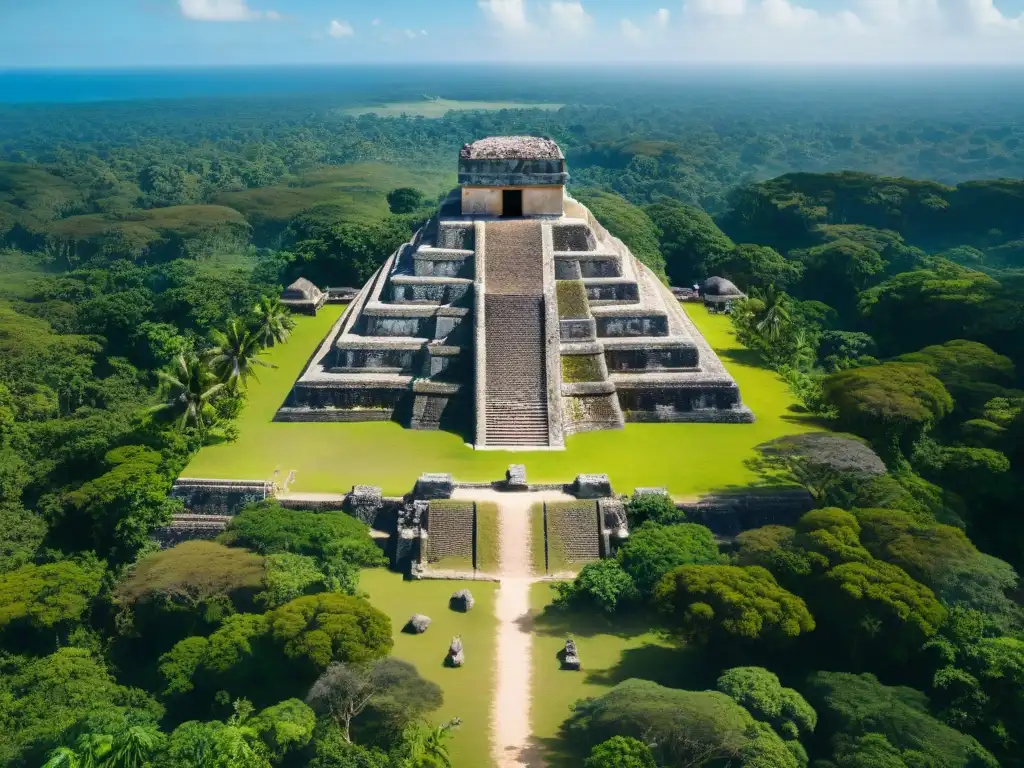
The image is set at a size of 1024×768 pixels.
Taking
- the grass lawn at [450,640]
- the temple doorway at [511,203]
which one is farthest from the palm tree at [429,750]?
the temple doorway at [511,203]

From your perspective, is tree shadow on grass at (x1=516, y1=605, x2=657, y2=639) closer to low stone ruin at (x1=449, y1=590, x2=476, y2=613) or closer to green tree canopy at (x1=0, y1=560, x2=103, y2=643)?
low stone ruin at (x1=449, y1=590, x2=476, y2=613)

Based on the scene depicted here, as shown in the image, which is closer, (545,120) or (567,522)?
(567,522)

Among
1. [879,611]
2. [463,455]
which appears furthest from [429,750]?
[463,455]

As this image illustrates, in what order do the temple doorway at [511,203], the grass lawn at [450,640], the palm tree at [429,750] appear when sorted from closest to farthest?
the palm tree at [429,750] → the grass lawn at [450,640] → the temple doorway at [511,203]

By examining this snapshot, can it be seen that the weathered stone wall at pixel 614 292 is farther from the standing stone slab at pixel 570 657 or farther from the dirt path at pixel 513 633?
the standing stone slab at pixel 570 657

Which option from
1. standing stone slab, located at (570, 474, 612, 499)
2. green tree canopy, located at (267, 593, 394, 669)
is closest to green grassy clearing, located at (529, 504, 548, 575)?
standing stone slab, located at (570, 474, 612, 499)

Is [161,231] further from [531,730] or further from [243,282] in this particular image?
[531,730]

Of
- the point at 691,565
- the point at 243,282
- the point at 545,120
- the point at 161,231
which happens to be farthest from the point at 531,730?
the point at 545,120

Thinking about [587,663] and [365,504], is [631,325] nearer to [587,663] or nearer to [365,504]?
[365,504]

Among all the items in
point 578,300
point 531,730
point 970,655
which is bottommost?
point 531,730
